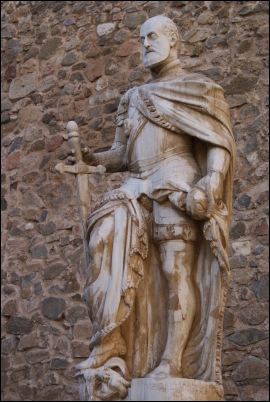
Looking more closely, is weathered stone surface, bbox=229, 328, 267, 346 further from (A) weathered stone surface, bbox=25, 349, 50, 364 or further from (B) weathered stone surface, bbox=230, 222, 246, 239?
(A) weathered stone surface, bbox=25, 349, 50, 364

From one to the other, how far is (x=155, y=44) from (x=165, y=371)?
5.25 feet

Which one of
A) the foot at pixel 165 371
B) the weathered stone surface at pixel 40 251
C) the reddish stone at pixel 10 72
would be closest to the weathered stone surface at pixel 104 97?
the reddish stone at pixel 10 72

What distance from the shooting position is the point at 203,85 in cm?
430

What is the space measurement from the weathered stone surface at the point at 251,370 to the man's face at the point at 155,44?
2.83m

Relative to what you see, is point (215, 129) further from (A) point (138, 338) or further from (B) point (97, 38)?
(B) point (97, 38)

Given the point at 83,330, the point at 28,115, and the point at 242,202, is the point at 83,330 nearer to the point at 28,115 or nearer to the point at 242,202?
the point at 242,202

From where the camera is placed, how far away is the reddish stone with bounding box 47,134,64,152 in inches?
327

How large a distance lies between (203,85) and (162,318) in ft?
3.67

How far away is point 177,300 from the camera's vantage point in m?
4.09

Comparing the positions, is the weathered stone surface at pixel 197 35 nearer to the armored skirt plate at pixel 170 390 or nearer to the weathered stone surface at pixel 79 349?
the weathered stone surface at pixel 79 349

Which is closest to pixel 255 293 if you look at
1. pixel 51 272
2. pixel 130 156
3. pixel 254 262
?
pixel 254 262

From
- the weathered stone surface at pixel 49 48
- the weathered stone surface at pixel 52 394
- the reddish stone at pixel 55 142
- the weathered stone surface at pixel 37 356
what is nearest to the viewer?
the weathered stone surface at pixel 52 394

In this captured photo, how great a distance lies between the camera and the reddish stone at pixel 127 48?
813cm

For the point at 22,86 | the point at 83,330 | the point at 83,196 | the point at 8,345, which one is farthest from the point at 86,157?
the point at 22,86
